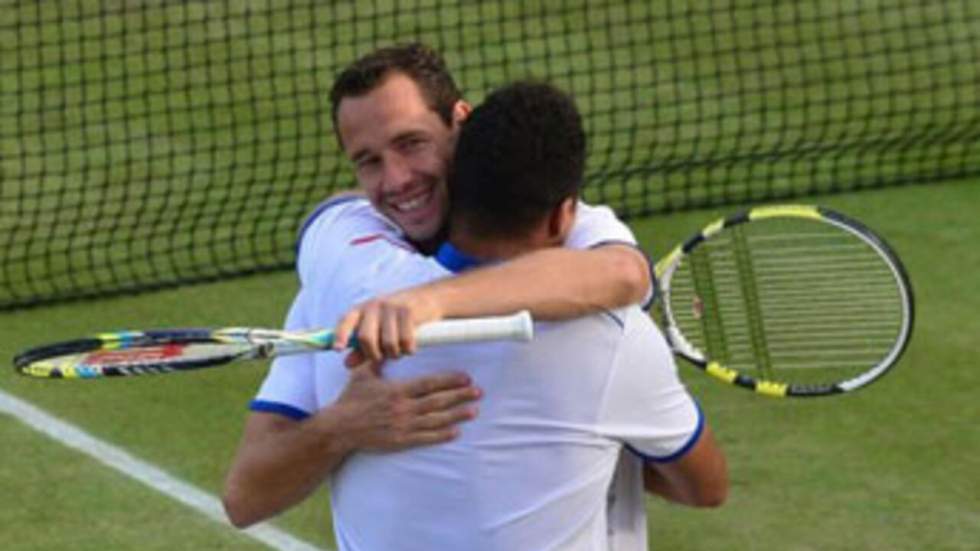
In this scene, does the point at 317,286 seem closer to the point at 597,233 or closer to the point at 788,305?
the point at 597,233

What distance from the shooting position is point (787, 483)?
8547 mm

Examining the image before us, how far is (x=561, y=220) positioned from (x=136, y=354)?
0.91 metres

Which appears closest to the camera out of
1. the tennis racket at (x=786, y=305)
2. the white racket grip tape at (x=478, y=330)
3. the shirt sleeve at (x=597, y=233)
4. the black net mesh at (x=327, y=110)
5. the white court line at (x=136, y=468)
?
the white racket grip tape at (x=478, y=330)

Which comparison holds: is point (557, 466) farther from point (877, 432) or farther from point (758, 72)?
point (758, 72)

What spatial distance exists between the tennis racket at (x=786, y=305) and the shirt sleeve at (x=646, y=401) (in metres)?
2.00

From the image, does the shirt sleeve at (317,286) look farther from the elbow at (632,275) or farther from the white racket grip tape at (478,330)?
the elbow at (632,275)

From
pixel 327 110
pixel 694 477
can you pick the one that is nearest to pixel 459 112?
pixel 694 477

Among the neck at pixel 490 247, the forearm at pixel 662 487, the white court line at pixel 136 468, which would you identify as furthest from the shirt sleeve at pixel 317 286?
the white court line at pixel 136 468

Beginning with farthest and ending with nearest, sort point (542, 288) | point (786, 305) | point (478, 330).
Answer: point (786, 305), point (542, 288), point (478, 330)

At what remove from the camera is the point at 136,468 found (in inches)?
346

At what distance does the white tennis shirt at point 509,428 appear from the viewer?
4363 mm

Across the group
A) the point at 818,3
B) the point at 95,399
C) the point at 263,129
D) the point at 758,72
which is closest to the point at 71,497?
the point at 95,399

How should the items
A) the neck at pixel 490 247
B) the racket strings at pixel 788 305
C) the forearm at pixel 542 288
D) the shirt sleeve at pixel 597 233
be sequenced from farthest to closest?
the racket strings at pixel 788 305 < the shirt sleeve at pixel 597 233 < the neck at pixel 490 247 < the forearm at pixel 542 288

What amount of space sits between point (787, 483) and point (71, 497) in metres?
2.39
